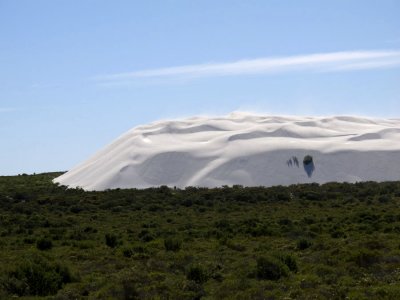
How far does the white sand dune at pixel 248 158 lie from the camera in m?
58.6

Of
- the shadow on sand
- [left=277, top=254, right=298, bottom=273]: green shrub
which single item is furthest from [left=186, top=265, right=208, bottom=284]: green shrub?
the shadow on sand

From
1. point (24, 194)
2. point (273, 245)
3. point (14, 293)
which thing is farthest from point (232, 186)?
point (14, 293)

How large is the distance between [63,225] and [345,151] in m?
36.5

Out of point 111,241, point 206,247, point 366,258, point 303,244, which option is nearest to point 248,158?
point 111,241

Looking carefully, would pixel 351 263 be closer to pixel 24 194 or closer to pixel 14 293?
pixel 14 293

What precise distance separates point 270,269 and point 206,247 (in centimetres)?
671

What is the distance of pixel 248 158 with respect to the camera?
6169 centimetres

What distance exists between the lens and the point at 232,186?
183ft

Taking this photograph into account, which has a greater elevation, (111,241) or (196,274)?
(111,241)

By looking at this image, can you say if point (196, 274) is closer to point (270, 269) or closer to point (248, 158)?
point (270, 269)

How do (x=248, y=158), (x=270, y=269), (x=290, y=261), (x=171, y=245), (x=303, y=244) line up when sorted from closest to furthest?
(x=270, y=269)
(x=290, y=261)
(x=303, y=244)
(x=171, y=245)
(x=248, y=158)

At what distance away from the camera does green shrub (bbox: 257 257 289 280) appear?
17.1 m

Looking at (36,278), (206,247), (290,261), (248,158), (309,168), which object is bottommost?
(290,261)

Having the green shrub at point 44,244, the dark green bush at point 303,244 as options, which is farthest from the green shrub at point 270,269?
the green shrub at point 44,244
